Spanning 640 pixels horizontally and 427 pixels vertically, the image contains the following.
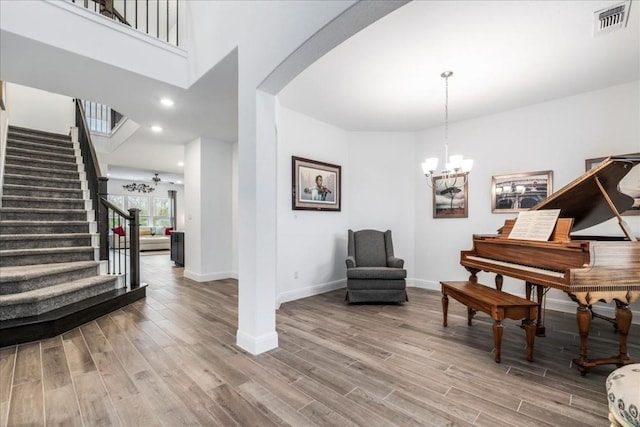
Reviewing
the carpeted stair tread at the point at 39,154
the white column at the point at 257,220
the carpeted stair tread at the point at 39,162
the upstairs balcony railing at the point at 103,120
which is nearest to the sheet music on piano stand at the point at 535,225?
the white column at the point at 257,220

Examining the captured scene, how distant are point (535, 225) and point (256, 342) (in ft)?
8.50

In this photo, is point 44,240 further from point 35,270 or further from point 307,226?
point 307,226

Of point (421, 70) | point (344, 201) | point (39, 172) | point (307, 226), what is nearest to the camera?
point (421, 70)

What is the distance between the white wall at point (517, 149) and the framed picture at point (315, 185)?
4.51 feet

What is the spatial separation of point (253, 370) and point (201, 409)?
47cm

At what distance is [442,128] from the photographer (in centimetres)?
459

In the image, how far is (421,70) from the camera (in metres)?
2.90

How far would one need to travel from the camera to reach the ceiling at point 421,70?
220 centimetres

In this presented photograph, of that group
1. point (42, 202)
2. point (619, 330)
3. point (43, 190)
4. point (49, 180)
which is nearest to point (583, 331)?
point (619, 330)

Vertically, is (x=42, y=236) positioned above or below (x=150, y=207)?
below

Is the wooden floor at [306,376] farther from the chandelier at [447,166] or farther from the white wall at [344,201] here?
the chandelier at [447,166]

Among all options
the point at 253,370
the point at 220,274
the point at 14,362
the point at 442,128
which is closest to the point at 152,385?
the point at 253,370

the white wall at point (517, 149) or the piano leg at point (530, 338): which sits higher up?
the white wall at point (517, 149)

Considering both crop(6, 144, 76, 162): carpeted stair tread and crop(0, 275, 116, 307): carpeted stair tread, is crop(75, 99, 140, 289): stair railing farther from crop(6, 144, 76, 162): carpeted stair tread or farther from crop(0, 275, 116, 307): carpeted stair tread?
crop(6, 144, 76, 162): carpeted stair tread
